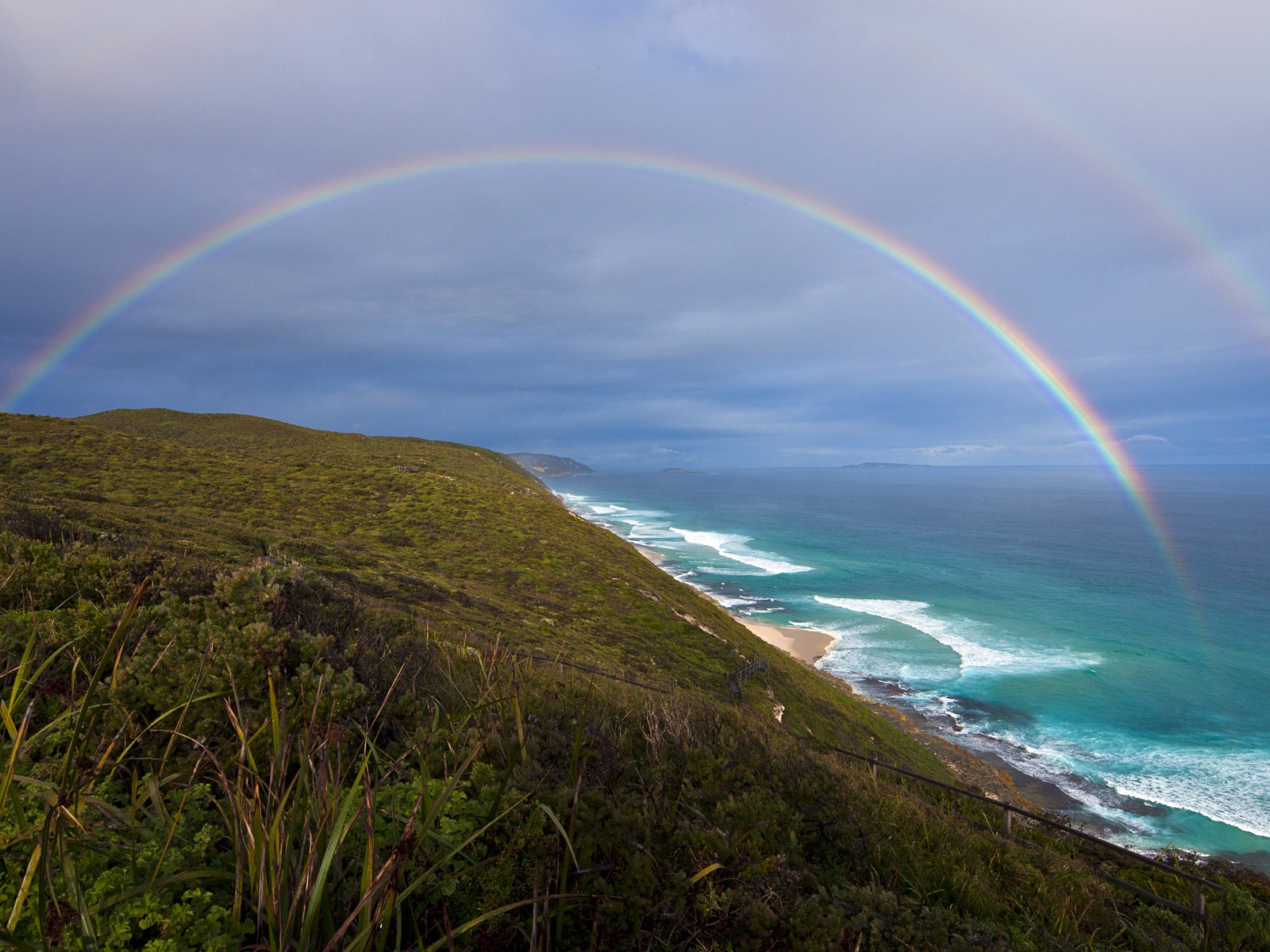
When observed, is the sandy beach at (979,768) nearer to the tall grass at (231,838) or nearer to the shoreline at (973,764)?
the shoreline at (973,764)

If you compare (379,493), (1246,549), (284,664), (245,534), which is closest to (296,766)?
(284,664)

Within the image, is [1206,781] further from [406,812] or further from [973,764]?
[406,812]

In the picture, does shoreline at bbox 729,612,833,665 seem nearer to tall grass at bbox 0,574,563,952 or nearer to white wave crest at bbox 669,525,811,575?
white wave crest at bbox 669,525,811,575

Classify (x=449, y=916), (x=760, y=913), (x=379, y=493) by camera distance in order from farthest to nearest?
(x=379, y=493) → (x=760, y=913) → (x=449, y=916)

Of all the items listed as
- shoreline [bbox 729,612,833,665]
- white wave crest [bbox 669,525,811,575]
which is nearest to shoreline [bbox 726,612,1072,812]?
shoreline [bbox 729,612,833,665]

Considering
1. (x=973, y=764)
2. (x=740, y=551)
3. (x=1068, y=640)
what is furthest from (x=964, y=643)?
(x=740, y=551)

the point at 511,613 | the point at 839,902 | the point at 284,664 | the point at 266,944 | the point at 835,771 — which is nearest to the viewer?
the point at 266,944

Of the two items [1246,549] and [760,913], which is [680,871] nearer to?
[760,913]
